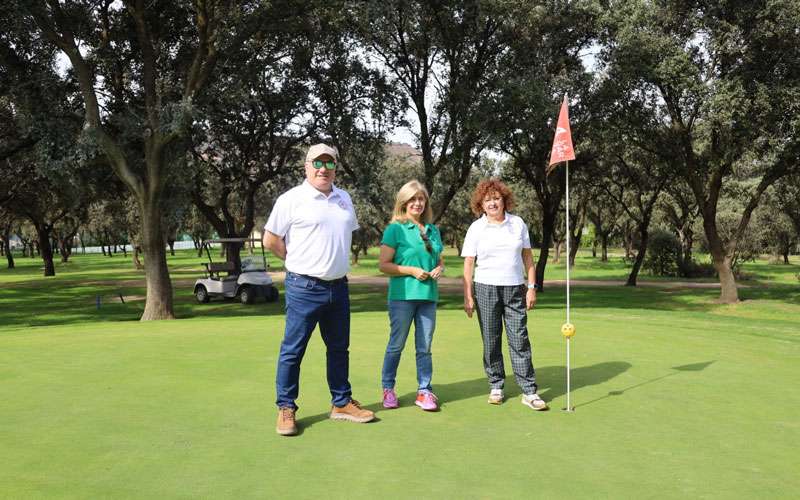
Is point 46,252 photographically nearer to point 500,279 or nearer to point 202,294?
point 202,294

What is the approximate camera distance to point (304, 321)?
17.9ft

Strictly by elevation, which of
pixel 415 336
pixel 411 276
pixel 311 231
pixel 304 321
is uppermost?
pixel 311 231

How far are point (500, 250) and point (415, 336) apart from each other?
1.14 meters

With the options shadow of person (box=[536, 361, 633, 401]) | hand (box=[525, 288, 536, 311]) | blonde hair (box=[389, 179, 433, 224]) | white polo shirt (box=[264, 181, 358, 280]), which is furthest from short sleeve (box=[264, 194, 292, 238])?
shadow of person (box=[536, 361, 633, 401])

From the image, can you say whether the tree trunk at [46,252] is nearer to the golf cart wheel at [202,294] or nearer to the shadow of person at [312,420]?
the golf cart wheel at [202,294]

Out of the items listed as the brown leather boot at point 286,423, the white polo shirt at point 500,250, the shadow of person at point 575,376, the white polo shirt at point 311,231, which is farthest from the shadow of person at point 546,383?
the white polo shirt at point 311,231

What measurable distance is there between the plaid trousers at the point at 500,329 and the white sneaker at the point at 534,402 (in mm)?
82

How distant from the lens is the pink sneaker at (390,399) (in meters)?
5.92

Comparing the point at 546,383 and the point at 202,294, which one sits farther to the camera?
the point at 202,294

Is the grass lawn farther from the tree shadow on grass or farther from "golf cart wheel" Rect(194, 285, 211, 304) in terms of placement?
"golf cart wheel" Rect(194, 285, 211, 304)

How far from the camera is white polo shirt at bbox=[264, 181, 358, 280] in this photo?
17.6ft

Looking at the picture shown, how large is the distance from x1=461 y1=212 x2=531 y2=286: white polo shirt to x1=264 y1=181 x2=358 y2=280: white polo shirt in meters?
1.38

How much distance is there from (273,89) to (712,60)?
1735cm

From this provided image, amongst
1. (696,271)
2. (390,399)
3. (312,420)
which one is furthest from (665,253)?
(312,420)
